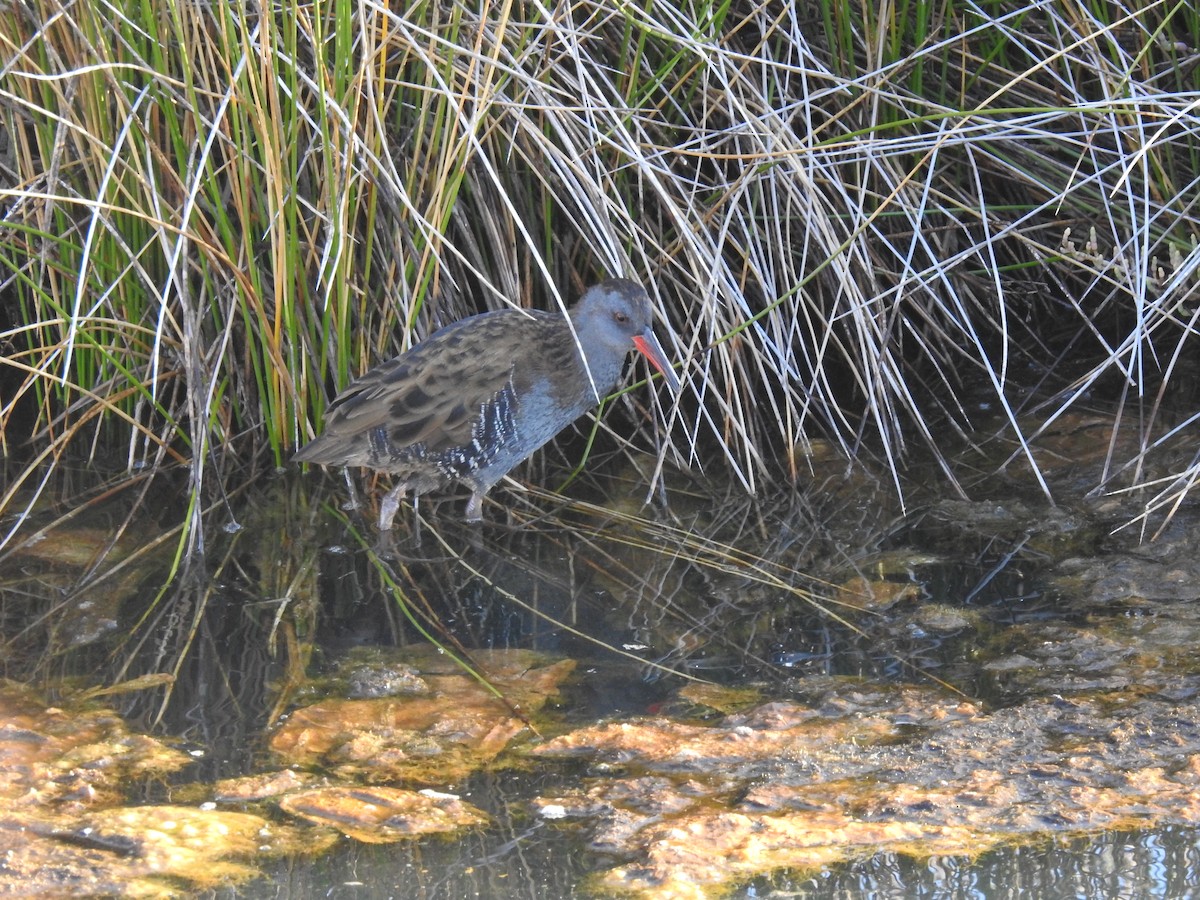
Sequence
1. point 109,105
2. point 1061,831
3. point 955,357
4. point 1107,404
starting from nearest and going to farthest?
point 1061,831
point 109,105
point 1107,404
point 955,357

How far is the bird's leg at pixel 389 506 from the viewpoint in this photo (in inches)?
132

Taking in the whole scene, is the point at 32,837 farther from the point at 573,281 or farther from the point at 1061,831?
the point at 573,281

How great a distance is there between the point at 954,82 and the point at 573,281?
3.82 ft

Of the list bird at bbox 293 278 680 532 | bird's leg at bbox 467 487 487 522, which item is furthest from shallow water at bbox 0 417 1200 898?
bird at bbox 293 278 680 532

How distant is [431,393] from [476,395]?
111mm

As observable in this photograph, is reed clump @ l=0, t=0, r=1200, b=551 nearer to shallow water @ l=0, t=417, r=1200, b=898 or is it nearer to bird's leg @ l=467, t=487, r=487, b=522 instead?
shallow water @ l=0, t=417, r=1200, b=898

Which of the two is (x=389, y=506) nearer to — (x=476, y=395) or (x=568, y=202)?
(x=476, y=395)

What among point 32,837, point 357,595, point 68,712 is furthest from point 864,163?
point 32,837

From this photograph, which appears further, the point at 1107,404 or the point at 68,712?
the point at 1107,404

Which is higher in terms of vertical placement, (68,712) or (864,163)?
(864,163)

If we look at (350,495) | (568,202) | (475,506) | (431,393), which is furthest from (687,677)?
(568,202)

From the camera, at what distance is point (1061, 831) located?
2057 millimetres

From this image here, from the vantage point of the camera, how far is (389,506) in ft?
11.1

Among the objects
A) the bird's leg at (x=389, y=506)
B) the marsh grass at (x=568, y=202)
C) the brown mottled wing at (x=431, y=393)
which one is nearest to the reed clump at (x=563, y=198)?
the marsh grass at (x=568, y=202)
